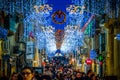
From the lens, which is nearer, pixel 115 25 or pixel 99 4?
pixel 99 4

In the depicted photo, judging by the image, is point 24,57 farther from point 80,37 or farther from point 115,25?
point 115,25

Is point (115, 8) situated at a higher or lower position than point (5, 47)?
higher

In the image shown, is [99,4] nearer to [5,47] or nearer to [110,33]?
[110,33]

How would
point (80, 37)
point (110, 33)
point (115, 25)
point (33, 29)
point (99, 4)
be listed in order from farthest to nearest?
1. point (80, 37)
2. point (33, 29)
3. point (110, 33)
4. point (115, 25)
5. point (99, 4)

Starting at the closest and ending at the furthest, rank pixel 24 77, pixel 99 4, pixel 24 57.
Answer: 1. pixel 24 77
2. pixel 99 4
3. pixel 24 57

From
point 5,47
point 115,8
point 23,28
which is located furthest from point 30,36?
Answer: point 115,8

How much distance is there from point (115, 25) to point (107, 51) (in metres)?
4.60

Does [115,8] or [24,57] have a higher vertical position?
[115,8]

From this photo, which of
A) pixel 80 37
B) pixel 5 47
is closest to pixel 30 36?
pixel 80 37

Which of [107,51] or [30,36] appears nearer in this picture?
[107,51]

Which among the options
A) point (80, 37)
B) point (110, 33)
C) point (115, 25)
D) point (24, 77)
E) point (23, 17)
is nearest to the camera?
point (24, 77)

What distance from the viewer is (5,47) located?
4200cm

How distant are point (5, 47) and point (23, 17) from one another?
43.7 ft

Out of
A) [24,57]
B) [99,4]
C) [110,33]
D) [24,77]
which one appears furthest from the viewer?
[24,57]
